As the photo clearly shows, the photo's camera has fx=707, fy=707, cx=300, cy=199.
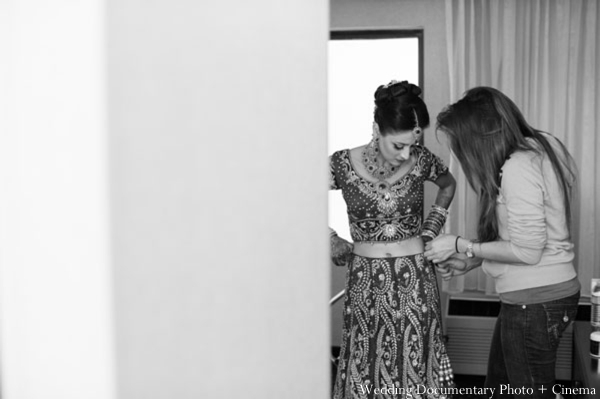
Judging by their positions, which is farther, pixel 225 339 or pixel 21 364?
pixel 225 339

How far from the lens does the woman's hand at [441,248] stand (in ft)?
8.18

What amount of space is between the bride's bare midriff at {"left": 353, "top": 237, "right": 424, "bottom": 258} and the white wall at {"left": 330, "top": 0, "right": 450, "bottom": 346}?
1871 mm

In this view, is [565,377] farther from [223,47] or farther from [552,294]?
[223,47]

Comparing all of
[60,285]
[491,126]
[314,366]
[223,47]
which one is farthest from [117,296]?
[491,126]

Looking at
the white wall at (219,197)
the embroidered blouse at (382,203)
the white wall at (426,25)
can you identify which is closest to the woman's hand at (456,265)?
the embroidered blouse at (382,203)

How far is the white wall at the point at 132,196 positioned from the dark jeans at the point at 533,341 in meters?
2.02

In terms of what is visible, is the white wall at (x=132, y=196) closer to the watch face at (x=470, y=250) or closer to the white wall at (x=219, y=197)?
the white wall at (x=219, y=197)

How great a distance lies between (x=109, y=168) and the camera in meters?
0.25

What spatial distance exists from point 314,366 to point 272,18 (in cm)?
25

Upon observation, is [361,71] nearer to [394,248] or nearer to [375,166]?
[375,166]

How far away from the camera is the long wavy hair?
2207 millimetres

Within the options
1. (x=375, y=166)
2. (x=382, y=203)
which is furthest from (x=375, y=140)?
(x=382, y=203)

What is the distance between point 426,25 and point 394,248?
90.0 inches

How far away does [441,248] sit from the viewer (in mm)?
2500
